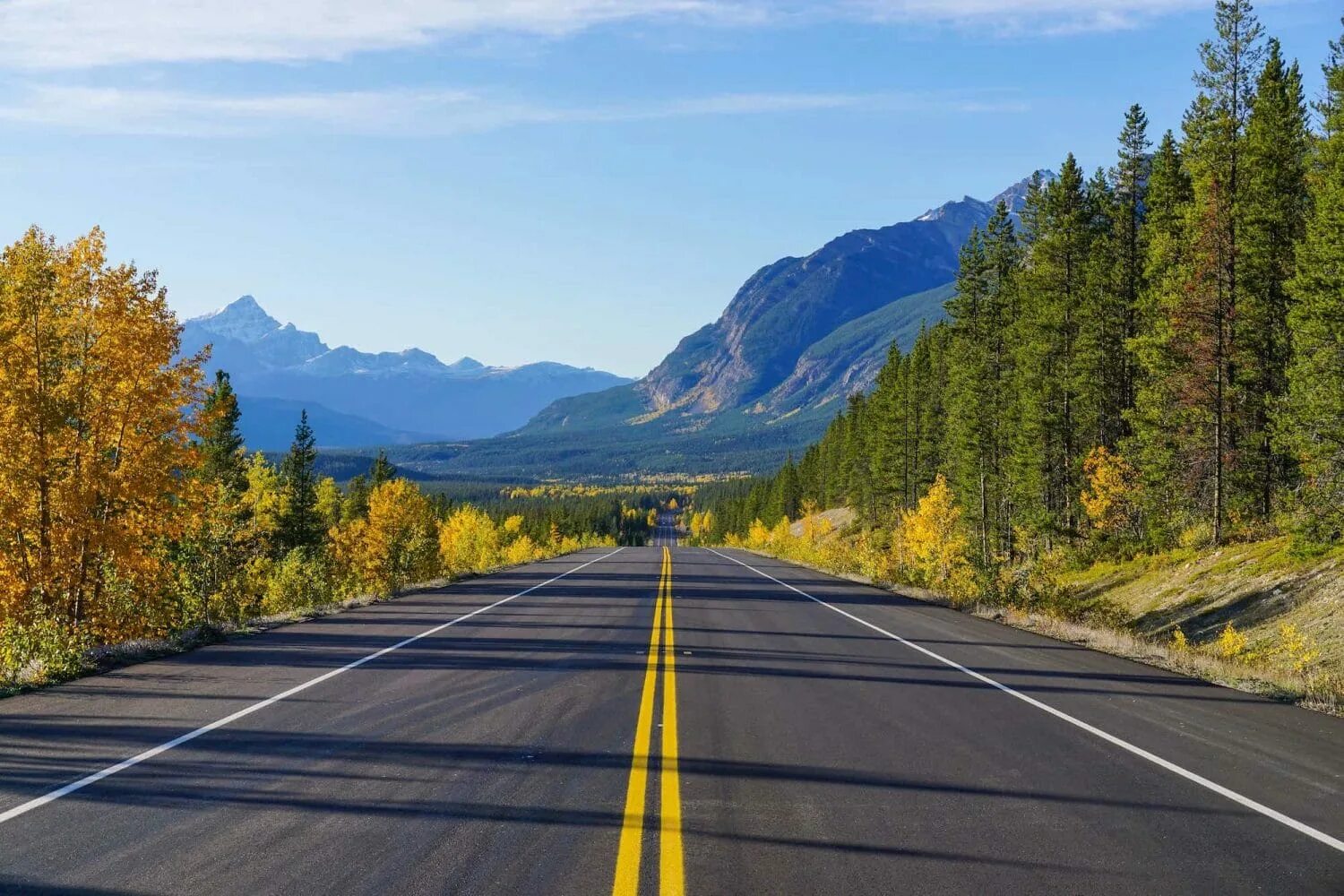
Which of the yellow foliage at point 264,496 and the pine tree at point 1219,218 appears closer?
the pine tree at point 1219,218

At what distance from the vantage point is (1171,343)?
32625 millimetres

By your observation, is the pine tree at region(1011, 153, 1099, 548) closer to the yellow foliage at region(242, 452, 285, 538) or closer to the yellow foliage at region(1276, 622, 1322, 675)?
the yellow foliage at region(1276, 622, 1322, 675)

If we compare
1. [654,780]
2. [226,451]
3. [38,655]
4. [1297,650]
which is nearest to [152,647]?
[38,655]

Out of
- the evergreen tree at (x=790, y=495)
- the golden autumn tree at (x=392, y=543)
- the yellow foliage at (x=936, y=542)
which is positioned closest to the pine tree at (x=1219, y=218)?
the yellow foliage at (x=936, y=542)

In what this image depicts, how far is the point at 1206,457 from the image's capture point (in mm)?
31406

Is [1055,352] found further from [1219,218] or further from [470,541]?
[470,541]

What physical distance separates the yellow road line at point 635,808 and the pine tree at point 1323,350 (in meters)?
20.4

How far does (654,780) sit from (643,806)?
714 mm

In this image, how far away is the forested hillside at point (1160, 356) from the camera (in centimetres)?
2441

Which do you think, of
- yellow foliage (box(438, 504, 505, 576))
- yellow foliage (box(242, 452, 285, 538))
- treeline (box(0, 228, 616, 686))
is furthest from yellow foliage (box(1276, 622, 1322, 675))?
yellow foliage (box(438, 504, 505, 576))

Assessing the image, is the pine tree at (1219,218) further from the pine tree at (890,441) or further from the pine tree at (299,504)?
the pine tree at (299,504)

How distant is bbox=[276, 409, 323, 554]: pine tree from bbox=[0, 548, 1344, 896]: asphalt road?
156 feet

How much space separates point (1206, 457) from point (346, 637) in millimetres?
29492

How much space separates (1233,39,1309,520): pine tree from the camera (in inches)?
1141
